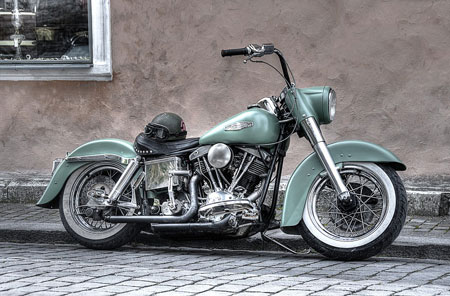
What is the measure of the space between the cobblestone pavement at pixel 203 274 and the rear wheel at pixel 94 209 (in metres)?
0.12

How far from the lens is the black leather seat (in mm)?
6455

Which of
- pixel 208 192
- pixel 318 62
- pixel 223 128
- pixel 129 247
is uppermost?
pixel 318 62

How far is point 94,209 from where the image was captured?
21.9ft

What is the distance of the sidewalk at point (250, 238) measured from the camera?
6.44 metres

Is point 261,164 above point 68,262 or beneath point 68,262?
above

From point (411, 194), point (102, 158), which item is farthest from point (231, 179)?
point (411, 194)

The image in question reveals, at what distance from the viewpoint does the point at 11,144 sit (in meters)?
9.46

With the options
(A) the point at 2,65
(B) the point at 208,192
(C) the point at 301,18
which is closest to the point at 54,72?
(A) the point at 2,65

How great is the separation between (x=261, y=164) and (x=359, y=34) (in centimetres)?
285

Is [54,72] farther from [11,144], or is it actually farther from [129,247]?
[129,247]

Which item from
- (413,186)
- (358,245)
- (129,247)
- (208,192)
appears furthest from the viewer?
(413,186)

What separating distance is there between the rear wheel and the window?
2558 mm

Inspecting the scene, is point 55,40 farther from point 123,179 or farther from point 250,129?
point 250,129

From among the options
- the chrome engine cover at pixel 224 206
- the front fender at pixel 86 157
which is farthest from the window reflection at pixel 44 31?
the chrome engine cover at pixel 224 206
